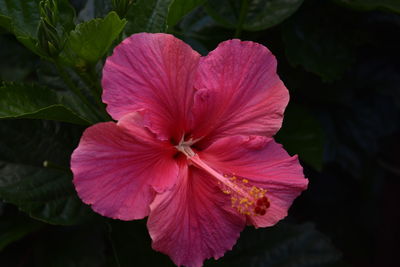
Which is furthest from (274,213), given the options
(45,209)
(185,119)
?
(45,209)

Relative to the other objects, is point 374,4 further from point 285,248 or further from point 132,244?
point 132,244

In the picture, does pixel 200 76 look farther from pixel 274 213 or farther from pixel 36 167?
pixel 36 167

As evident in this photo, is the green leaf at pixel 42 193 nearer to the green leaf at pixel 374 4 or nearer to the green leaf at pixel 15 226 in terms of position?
Result: the green leaf at pixel 15 226

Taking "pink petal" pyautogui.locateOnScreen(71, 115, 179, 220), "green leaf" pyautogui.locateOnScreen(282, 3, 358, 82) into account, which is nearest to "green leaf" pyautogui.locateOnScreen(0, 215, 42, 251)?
"pink petal" pyautogui.locateOnScreen(71, 115, 179, 220)

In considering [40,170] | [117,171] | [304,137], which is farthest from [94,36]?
[304,137]

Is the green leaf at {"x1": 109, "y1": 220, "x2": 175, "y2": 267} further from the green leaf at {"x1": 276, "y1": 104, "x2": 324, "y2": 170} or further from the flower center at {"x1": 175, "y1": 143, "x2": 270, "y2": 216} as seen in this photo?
the green leaf at {"x1": 276, "y1": 104, "x2": 324, "y2": 170}
